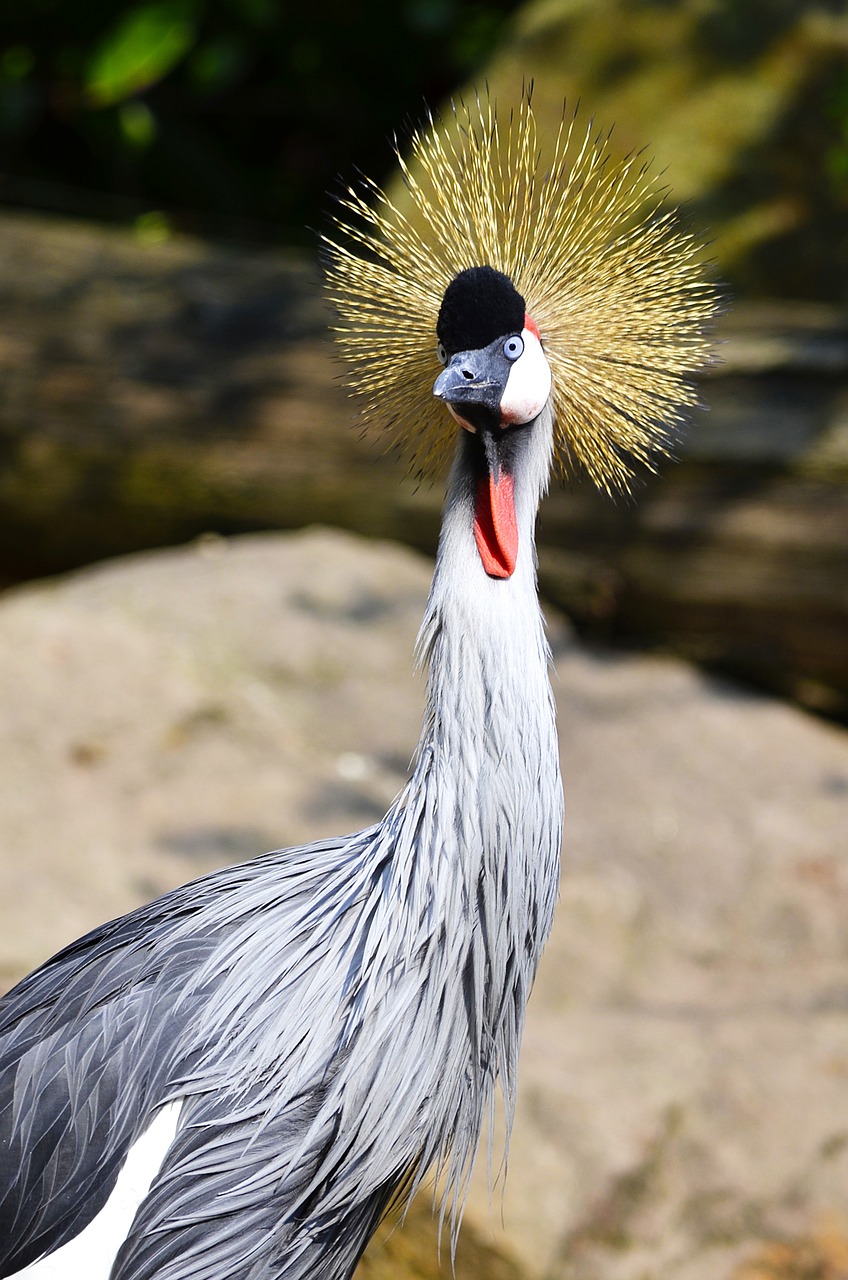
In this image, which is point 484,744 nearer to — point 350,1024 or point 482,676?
point 482,676

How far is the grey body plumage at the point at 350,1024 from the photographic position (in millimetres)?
1354

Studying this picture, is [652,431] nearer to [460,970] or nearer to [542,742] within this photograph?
[542,742]

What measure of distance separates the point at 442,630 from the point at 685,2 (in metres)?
3.64

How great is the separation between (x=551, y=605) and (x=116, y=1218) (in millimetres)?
2313

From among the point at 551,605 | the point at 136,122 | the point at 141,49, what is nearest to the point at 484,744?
the point at 551,605

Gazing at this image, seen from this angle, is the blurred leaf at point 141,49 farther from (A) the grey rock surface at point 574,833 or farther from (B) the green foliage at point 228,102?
(A) the grey rock surface at point 574,833

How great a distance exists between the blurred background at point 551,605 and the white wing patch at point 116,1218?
2.13 ft

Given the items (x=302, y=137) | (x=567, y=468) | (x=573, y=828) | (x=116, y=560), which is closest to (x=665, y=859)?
(x=573, y=828)

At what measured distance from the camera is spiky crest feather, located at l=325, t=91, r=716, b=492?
59.7 inches

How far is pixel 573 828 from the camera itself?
272cm

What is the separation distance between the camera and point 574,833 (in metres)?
2.70

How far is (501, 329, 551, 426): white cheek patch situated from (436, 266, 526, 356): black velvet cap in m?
0.04

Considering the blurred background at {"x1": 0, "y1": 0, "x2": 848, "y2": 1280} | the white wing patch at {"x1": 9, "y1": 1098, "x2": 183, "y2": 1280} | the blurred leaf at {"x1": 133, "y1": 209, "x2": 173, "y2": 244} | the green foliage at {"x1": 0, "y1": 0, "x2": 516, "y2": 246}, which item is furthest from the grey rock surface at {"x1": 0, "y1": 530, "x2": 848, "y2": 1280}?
the green foliage at {"x1": 0, "y1": 0, "x2": 516, "y2": 246}

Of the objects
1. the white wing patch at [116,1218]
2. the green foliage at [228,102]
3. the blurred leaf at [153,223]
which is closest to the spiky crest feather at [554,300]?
the white wing patch at [116,1218]
